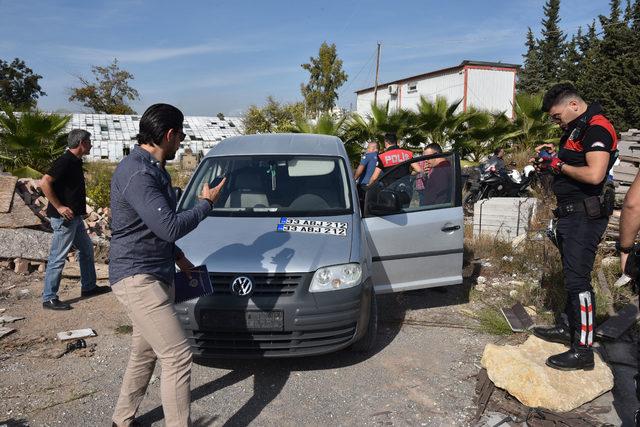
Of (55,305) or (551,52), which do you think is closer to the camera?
(55,305)

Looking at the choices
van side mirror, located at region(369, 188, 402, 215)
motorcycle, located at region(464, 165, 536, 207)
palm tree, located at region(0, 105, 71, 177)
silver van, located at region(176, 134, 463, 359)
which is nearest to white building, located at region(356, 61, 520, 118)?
motorcycle, located at region(464, 165, 536, 207)

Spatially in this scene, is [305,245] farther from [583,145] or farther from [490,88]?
[490,88]

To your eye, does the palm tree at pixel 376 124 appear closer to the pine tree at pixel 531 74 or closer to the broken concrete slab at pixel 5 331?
the broken concrete slab at pixel 5 331

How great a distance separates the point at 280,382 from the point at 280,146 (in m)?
2.34

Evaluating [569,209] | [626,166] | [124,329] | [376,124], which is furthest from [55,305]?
[376,124]

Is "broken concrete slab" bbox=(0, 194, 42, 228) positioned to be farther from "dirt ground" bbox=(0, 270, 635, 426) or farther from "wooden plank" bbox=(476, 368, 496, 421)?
"wooden plank" bbox=(476, 368, 496, 421)

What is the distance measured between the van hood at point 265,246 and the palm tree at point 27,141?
270 inches

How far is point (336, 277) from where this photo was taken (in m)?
3.62

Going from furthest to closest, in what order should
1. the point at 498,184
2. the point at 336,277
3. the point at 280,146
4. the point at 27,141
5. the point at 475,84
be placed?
the point at 475,84 → the point at 498,184 → the point at 27,141 → the point at 280,146 → the point at 336,277

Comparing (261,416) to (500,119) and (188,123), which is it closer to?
(500,119)

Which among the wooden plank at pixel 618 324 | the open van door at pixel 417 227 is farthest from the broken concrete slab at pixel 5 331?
the wooden plank at pixel 618 324

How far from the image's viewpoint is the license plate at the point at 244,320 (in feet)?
11.4

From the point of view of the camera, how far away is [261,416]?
3307 mm

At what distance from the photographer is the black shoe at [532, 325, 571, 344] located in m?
3.95
